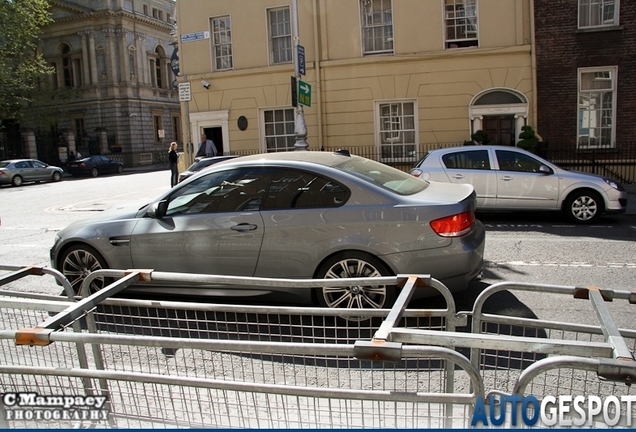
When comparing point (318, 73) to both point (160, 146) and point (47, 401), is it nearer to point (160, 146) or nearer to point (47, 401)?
point (47, 401)

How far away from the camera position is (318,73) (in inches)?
740

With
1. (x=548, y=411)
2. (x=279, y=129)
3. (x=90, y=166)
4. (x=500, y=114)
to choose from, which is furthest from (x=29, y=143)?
(x=548, y=411)

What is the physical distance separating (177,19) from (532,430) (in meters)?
21.1

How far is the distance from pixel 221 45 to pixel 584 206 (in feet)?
47.2

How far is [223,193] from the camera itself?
582cm

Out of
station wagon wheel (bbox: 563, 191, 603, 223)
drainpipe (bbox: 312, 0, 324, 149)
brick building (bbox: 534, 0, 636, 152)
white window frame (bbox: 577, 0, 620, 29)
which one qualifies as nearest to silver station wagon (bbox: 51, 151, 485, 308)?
station wagon wheel (bbox: 563, 191, 603, 223)

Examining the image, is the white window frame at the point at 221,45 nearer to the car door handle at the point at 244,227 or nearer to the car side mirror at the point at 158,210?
the car side mirror at the point at 158,210

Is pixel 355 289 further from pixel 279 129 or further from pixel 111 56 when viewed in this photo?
pixel 111 56

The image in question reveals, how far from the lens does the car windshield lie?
18.4 ft

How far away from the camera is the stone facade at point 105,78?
49438 millimetres

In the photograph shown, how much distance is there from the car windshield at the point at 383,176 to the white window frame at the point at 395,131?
12330 mm

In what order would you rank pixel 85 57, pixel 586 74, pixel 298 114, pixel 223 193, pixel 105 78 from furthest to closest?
1. pixel 85 57
2. pixel 105 78
3. pixel 586 74
4. pixel 298 114
5. pixel 223 193

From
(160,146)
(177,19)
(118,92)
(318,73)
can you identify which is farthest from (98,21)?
(318,73)

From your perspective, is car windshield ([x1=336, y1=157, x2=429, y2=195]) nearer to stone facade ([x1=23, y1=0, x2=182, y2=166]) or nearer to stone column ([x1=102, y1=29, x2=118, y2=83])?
stone facade ([x1=23, y1=0, x2=182, y2=166])
